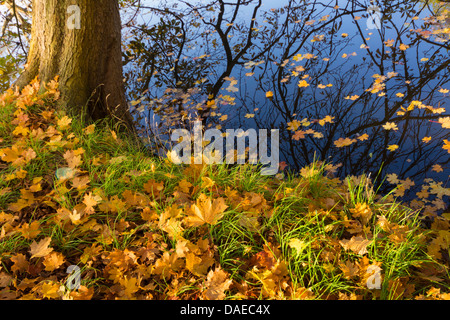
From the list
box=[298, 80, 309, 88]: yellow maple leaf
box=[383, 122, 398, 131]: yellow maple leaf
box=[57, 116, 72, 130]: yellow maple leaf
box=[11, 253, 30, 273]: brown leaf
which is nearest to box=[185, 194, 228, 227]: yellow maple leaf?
box=[11, 253, 30, 273]: brown leaf

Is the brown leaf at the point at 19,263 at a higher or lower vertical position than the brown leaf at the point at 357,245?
lower

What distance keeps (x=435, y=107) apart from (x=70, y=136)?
4.43m

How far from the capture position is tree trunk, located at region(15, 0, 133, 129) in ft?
9.55

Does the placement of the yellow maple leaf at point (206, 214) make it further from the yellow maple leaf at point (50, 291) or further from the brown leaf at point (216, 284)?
the yellow maple leaf at point (50, 291)

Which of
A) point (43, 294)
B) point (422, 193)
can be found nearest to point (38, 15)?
point (43, 294)

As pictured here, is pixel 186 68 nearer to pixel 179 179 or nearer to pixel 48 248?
pixel 179 179

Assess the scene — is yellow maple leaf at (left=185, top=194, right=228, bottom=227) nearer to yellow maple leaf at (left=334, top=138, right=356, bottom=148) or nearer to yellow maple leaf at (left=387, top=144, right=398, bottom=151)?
yellow maple leaf at (left=334, top=138, right=356, bottom=148)

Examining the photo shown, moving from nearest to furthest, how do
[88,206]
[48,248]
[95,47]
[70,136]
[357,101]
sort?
[48,248], [88,206], [70,136], [95,47], [357,101]

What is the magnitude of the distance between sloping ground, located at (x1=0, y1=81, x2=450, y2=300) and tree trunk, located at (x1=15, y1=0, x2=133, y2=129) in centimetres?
89

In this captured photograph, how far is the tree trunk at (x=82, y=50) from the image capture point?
2.91 metres

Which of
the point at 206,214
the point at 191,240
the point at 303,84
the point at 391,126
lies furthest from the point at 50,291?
the point at 303,84

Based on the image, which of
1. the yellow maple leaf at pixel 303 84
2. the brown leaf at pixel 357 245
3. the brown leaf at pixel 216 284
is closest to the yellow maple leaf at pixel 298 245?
the brown leaf at pixel 357 245

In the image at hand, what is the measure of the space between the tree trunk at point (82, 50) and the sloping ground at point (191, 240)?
0.89m

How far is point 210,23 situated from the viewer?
6.12 meters
